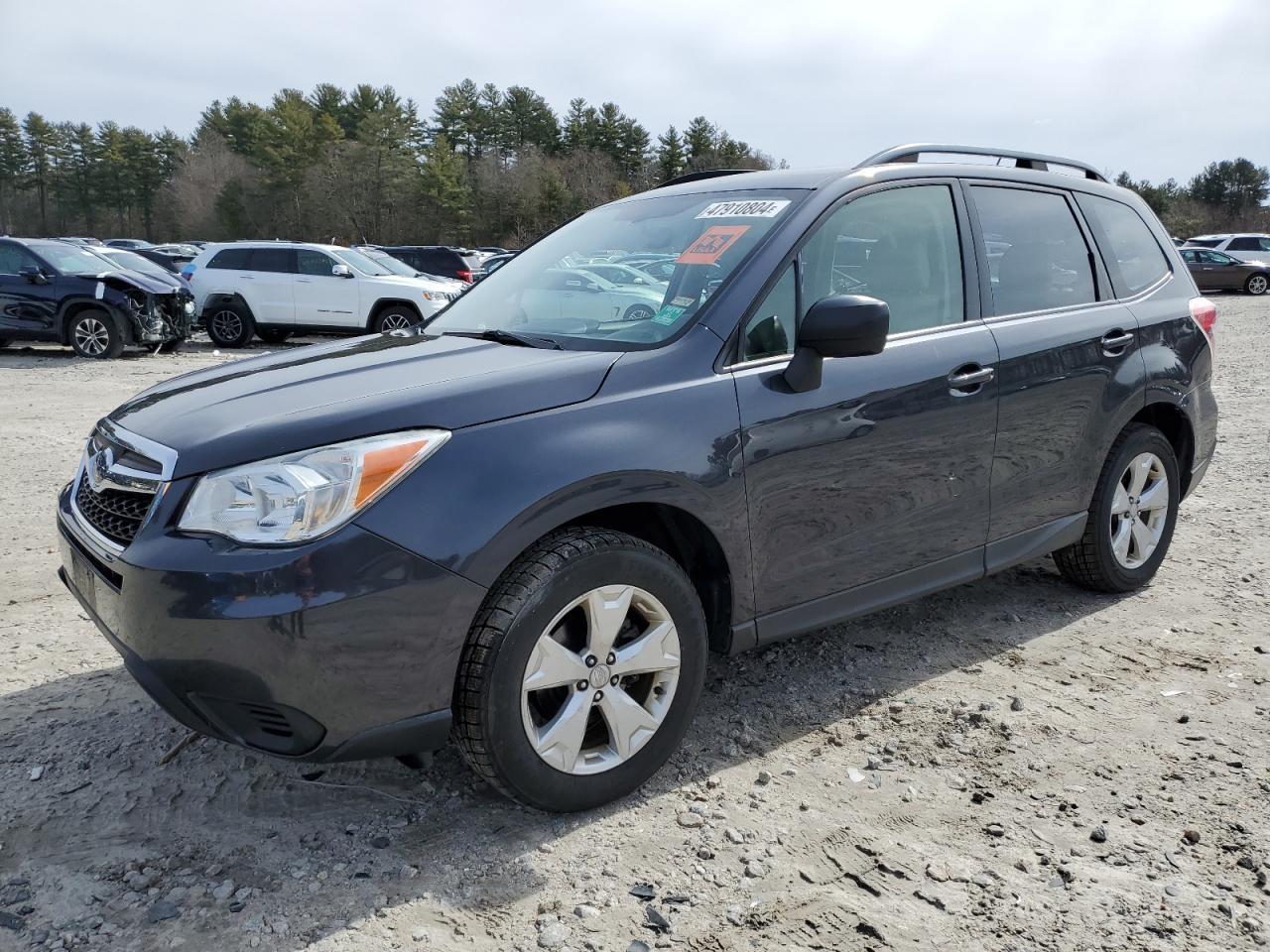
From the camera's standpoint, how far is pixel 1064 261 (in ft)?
13.4

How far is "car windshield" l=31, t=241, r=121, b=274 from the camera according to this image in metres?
14.0

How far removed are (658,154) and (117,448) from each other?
85.8 meters

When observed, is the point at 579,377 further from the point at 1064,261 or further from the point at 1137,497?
the point at 1137,497

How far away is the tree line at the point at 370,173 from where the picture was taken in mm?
71438

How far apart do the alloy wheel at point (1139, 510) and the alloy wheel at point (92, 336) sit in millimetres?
13887

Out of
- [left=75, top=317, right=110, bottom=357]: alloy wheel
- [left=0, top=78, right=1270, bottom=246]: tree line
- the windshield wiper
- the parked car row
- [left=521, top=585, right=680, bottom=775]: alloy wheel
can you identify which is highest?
[left=0, top=78, right=1270, bottom=246]: tree line

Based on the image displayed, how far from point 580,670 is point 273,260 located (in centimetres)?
1547

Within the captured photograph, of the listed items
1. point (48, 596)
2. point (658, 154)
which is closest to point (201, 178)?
point (658, 154)

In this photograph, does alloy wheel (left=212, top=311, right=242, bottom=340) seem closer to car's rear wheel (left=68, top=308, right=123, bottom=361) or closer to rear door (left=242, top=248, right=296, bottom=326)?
rear door (left=242, top=248, right=296, bottom=326)

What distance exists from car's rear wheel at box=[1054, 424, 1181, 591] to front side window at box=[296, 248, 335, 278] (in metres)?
14.2

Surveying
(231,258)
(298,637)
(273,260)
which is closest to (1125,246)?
(298,637)

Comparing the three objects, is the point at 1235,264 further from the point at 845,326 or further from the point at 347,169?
the point at 347,169

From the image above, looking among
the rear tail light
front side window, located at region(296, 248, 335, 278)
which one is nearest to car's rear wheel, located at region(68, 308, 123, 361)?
front side window, located at region(296, 248, 335, 278)

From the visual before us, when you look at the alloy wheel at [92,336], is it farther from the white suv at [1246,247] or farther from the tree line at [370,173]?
the tree line at [370,173]
